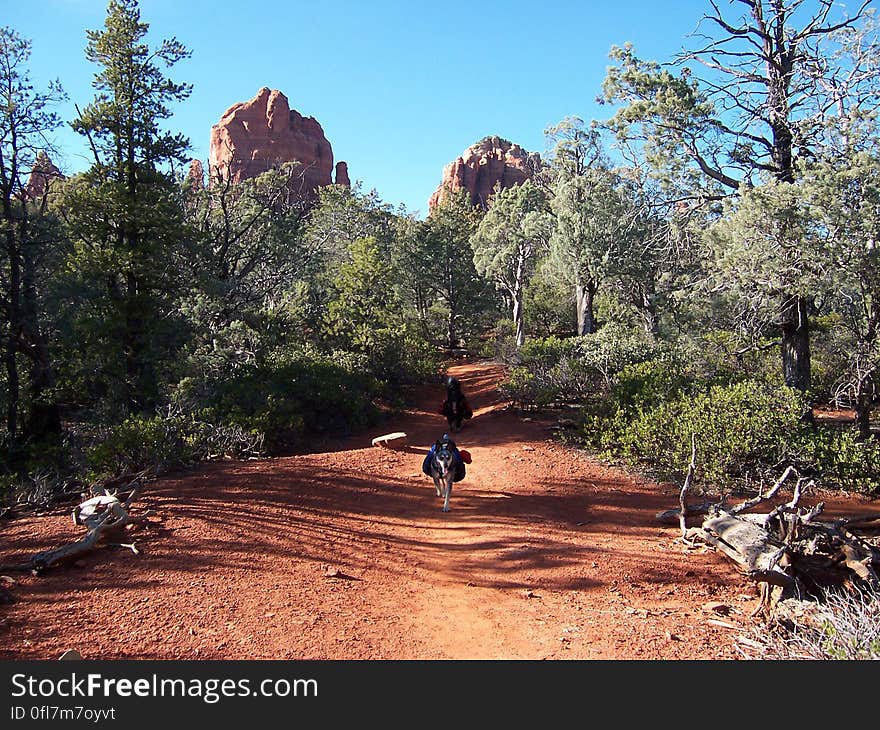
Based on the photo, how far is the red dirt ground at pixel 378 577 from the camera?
3.99 m

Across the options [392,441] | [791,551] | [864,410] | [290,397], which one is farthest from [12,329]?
[864,410]

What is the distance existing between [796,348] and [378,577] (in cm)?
924

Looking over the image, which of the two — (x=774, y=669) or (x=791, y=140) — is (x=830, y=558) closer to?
(x=774, y=669)

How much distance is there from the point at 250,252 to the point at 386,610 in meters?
14.4

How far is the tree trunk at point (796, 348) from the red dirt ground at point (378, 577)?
3.07 m

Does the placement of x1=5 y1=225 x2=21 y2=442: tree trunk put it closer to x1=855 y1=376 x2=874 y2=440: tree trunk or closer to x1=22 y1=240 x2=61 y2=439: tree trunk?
x1=22 y1=240 x2=61 y2=439: tree trunk

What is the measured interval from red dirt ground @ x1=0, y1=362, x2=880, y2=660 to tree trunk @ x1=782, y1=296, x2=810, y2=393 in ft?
10.1

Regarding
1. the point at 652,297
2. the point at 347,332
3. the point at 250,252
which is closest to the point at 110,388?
the point at 250,252

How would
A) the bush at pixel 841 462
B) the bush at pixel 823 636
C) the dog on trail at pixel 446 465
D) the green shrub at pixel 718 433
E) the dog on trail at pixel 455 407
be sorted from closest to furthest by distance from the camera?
the bush at pixel 823 636
the dog on trail at pixel 446 465
the bush at pixel 841 462
the green shrub at pixel 718 433
the dog on trail at pixel 455 407

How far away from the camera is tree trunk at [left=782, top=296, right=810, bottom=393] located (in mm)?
10453

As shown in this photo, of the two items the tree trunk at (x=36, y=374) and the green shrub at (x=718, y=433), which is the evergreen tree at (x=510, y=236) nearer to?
the green shrub at (x=718, y=433)

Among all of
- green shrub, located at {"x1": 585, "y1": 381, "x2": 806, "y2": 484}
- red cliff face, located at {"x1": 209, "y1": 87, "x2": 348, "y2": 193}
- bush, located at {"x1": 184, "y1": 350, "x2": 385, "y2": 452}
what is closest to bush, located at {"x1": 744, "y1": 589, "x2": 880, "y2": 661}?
green shrub, located at {"x1": 585, "y1": 381, "x2": 806, "y2": 484}

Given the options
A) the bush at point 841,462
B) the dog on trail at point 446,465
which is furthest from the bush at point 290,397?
the bush at point 841,462

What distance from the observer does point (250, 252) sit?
668 inches
